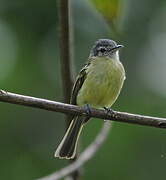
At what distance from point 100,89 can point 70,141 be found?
0.54 m

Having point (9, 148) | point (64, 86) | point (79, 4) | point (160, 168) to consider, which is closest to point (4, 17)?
point (79, 4)

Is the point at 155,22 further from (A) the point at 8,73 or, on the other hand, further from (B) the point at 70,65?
(B) the point at 70,65

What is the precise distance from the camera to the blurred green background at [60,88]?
6.95 metres

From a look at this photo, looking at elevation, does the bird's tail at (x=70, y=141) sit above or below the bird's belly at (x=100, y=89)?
below

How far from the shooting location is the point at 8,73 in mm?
7484

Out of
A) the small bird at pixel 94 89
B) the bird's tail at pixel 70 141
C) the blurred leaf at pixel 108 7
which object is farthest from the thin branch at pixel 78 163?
the blurred leaf at pixel 108 7

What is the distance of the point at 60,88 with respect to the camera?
8.41m

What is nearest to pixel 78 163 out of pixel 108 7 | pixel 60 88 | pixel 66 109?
pixel 66 109

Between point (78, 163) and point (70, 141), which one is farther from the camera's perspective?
point (70, 141)

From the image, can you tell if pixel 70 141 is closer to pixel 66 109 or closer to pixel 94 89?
pixel 94 89

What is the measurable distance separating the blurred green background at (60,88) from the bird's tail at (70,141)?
4.85 ft

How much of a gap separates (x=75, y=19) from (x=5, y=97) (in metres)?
6.20

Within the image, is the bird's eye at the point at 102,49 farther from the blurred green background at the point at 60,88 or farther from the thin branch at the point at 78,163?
the thin branch at the point at 78,163

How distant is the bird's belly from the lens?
16.3 ft
